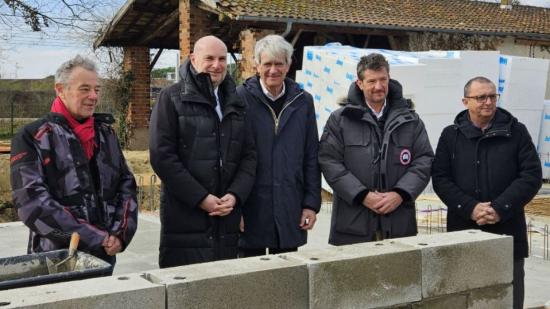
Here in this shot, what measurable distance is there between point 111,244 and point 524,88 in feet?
33.6

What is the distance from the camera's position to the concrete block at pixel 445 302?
3.22 metres

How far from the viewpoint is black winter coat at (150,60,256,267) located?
332 cm

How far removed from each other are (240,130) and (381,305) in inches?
47.0

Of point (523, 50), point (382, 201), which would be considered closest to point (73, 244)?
point (382, 201)

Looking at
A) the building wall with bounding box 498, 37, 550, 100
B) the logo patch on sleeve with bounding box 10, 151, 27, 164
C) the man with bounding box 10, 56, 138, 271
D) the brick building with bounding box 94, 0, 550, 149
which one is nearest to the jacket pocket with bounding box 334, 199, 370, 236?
the man with bounding box 10, 56, 138, 271

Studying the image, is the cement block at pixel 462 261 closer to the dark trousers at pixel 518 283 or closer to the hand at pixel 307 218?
the dark trousers at pixel 518 283

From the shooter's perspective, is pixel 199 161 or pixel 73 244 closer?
pixel 73 244

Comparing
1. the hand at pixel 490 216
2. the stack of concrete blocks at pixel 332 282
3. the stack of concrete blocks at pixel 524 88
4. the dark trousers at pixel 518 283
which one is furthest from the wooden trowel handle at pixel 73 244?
the stack of concrete blocks at pixel 524 88

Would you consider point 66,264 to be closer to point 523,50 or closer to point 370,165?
point 370,165

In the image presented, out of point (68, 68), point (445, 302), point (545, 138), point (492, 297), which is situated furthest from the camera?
point (545, 138)

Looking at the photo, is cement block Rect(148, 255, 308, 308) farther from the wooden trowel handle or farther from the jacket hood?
the jacket hood

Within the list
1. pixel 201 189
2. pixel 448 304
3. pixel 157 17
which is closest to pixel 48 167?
pixel 201 189

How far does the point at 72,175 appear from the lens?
2982mm

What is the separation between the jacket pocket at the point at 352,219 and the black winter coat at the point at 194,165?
0.62 metres
